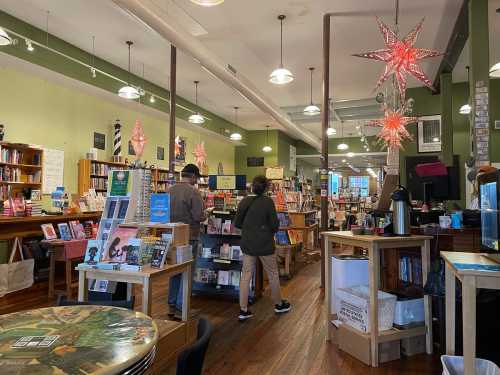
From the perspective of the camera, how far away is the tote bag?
17.0 feet

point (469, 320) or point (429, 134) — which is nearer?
point (469, 320)

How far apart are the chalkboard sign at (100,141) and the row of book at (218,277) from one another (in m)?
4.76

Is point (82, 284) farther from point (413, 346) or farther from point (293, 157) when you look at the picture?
point (293, 157)

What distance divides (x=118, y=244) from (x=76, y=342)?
1.62 meters

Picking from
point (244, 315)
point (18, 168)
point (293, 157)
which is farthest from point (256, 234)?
point (293, 157)

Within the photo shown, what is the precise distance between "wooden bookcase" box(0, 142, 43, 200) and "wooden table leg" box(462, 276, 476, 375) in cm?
688

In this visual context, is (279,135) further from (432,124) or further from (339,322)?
A: (339,322)

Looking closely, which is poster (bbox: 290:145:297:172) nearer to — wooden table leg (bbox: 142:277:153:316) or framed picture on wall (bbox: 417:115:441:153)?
framed picture on wall (bbox: 417:115:441:153)

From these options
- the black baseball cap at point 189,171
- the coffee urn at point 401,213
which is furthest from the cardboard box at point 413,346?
the black baseball cap at point 189,171

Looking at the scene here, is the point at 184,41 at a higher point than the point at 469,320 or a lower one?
higher

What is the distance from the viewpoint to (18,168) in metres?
6.75

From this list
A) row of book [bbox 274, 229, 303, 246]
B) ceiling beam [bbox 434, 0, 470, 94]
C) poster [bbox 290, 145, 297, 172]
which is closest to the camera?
ceiling beam [bbox 434, 0, 470, 94]

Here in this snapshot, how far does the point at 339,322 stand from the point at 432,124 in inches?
296

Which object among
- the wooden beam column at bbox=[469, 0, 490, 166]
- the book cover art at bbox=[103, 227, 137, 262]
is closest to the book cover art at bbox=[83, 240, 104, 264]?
the book cover art at bbox=[103, 227, 137, 262]
